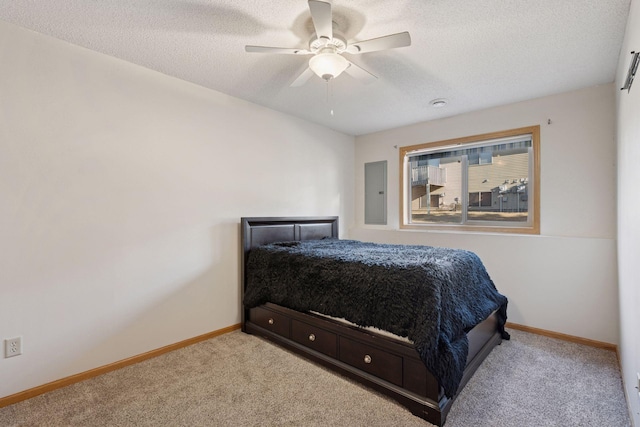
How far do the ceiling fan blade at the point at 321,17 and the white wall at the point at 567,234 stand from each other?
2.50m

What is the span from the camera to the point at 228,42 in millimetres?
2113

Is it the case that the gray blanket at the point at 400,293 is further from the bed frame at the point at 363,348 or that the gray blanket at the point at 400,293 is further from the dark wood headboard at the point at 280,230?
the dark wood headboard at the point at 280,230

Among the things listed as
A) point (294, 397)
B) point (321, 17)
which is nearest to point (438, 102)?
point (321, 17)

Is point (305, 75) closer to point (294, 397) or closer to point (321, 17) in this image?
point (321, 17)

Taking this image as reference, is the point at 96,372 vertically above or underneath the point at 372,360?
underneath

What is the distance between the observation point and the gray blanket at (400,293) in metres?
1.75

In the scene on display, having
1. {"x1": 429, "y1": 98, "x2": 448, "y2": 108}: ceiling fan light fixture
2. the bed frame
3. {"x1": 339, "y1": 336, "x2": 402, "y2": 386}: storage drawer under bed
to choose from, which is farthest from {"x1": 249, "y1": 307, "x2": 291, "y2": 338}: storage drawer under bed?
{"x1": 429, "y1": 98, "x2": 448, "y2": 108}: ceiling fan light fixture

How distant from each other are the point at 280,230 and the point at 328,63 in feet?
6.36

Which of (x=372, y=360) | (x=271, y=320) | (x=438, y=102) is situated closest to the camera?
(x=372, y=360)

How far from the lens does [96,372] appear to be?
2193 millimetres

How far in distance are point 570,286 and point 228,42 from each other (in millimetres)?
3609

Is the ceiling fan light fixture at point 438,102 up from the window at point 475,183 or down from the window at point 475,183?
up

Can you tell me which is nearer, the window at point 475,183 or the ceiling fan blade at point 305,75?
the ceiling fan blade at point 305,75

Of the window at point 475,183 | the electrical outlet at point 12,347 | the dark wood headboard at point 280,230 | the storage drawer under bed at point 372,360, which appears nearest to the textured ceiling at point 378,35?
the window at point 475,183
